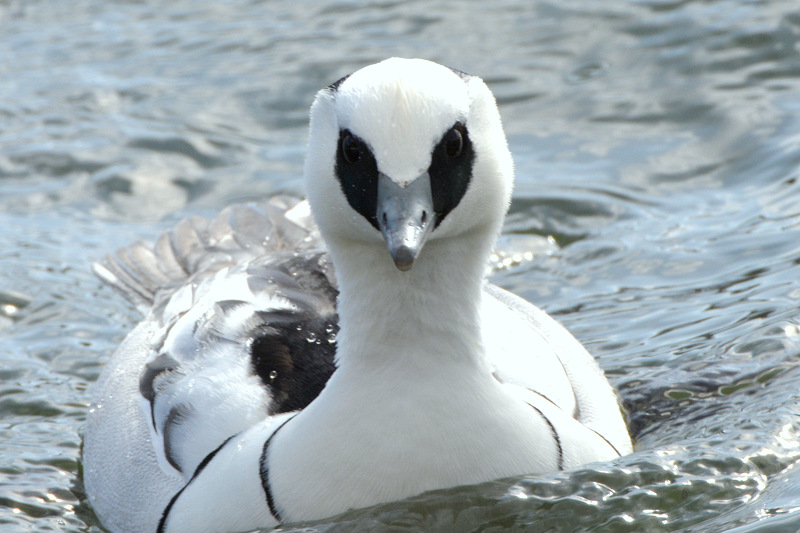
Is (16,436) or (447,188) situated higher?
(447,188)

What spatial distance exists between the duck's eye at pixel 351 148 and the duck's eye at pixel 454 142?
26 cm

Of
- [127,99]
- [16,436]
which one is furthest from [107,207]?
[16,436]

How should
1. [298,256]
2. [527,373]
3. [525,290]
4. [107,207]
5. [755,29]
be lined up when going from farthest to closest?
1. [755,29]
2. [107,207]
3. [525,290]
4. [298,256]
5. [527,373]

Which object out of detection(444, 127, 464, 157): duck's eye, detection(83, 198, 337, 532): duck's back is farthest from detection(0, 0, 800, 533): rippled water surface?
detection(444, 127, 464, 157): duck's eye

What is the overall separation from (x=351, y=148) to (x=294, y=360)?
43.7 inches

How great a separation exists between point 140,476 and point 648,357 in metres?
2.52

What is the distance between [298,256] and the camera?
5.32m

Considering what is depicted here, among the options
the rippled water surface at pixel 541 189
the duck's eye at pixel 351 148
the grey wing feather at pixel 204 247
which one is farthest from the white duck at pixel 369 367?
the grey wing feather at pixel 204 247

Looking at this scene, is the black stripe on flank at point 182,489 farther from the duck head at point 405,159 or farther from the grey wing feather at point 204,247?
the grey wing feather at point 204,247

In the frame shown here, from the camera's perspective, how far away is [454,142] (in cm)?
363

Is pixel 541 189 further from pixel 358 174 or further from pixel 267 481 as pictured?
pixel 358 174

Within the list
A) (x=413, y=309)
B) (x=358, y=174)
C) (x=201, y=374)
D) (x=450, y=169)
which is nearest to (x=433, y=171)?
(x=450, y=169)

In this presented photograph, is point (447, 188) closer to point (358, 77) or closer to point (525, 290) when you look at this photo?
point (358, 77)

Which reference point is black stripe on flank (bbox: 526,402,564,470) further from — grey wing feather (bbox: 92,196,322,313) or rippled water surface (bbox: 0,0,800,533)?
grey wing feather (bbox: 92,196,322,313)
